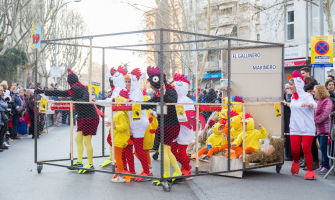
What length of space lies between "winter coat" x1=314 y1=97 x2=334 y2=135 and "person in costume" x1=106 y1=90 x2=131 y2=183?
12.7 feet

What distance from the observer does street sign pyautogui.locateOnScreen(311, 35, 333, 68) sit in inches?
404

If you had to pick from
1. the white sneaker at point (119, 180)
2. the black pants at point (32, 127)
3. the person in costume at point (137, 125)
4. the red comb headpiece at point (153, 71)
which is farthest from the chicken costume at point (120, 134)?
the black pants at point (32, 127)

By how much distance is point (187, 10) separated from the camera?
2527 centimetres

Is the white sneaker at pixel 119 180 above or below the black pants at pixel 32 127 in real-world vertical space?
below

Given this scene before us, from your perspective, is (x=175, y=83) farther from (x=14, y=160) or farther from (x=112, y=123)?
(x=14, y=160)

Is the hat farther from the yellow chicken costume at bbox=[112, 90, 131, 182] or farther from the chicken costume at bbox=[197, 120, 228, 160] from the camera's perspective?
the yellow chicken costume at bbox=[112, 90, 131, 182]

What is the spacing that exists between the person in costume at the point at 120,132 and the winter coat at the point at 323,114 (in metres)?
3.87

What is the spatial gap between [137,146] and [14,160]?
4.04m

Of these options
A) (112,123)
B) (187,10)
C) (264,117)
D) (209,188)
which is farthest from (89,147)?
(187,10)

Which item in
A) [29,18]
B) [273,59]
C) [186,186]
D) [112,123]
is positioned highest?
[29,18]

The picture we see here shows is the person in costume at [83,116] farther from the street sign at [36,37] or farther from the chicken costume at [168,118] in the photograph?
the chicken costume at [168,118]

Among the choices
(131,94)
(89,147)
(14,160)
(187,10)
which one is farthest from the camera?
(187,10)

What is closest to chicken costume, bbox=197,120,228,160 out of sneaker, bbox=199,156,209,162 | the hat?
sneaker, bbox=199,156,209,162

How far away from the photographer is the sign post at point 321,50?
1027cm
